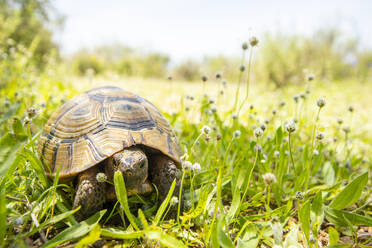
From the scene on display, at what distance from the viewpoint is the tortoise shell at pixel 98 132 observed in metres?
1.30

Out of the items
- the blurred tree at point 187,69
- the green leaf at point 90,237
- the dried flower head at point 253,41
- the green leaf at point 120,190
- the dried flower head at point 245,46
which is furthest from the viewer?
the blurred tree at point 187,69

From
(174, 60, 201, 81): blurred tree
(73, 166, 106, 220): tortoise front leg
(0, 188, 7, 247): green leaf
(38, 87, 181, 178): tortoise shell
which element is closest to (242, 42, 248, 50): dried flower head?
(38, 87, 181, 178): tortoise shell

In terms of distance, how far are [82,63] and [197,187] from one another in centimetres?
1419

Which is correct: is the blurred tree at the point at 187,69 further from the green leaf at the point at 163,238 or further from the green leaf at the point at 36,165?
the green leaf at the point at 163,238

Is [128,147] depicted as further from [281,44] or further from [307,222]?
[281,44]

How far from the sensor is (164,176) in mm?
1352

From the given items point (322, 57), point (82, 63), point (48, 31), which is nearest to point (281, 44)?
point (322, 57)

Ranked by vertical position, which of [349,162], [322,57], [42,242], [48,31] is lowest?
[349,162]

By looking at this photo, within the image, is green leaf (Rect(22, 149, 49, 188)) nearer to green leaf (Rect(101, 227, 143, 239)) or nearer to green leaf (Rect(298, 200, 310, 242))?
green leaf (Rect(101, 227, 143, 239))

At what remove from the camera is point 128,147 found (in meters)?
1.34

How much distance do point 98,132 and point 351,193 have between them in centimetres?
147

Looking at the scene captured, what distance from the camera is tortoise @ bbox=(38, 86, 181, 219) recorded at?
4.00 feet

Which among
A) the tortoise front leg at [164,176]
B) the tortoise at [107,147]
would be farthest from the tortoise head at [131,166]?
the tortoise front leg at [164,176]

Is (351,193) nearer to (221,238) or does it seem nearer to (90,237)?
(221,238)
